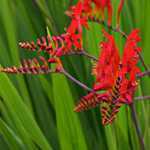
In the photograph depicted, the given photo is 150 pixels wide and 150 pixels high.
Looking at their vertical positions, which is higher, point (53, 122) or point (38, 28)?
point (38, 28)

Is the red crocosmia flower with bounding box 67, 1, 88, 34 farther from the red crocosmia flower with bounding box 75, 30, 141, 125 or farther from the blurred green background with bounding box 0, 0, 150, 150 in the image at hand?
the blurred green background with bounding box 0, 0, 150, 150

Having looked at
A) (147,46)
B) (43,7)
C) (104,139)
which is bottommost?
(104,139)

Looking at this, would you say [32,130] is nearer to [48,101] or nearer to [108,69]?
[48,101]

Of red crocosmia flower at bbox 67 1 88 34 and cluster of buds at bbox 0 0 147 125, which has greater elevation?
red crocosmia flower at bbox 67 1 88 34

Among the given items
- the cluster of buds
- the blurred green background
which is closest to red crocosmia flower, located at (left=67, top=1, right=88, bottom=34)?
the cluster of buds

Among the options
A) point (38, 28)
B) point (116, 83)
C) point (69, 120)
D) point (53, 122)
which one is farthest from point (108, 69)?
point (38, 28)

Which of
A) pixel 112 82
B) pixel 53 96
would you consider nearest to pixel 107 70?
pixel 112 82
